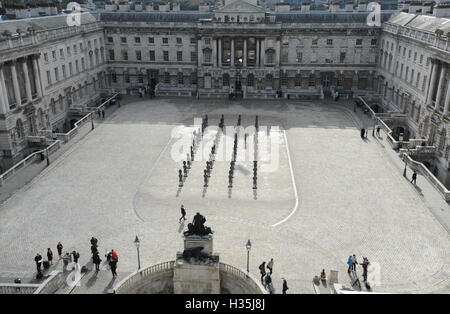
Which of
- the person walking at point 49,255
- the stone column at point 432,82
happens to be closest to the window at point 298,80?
the stone column at point 432,82

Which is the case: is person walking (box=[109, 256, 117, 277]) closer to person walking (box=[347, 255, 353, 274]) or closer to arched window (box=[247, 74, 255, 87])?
person walking (box=[347, 255, 353, 274])

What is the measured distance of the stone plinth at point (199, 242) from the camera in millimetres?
24438

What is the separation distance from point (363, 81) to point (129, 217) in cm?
5172

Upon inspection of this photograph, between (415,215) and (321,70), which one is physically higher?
(321,70)

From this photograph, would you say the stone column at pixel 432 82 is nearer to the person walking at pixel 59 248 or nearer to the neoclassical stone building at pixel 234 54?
the neoclassical stone building at pixel 234 54

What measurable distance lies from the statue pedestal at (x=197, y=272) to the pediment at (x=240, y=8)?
2074 inches

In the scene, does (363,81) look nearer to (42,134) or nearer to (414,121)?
(414,121)

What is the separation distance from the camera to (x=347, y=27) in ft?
225

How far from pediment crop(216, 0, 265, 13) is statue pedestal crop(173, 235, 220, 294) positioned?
52670mm

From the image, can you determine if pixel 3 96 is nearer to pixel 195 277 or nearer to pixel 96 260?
pixel 96 260

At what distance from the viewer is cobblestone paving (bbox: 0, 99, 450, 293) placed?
27.9 metres

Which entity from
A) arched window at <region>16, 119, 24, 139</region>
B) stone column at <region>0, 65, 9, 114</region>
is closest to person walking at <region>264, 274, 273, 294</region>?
stone column at <region>0, 65, 9, 114</region>

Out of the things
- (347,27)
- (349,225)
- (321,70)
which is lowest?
(349,225)
